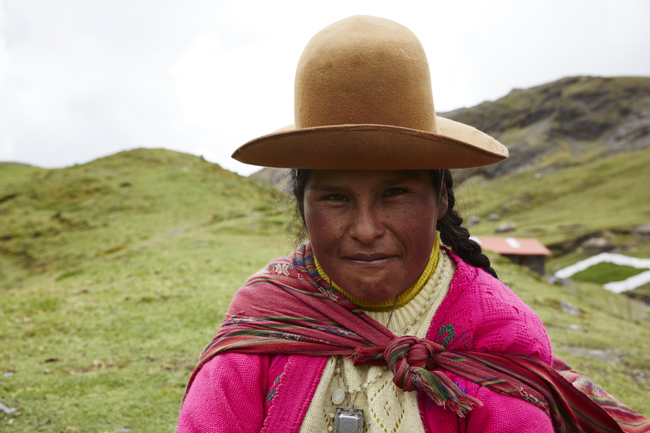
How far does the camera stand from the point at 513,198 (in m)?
73.4

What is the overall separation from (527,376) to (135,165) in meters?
31.8

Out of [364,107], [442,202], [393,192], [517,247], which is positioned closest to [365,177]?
[393,192]

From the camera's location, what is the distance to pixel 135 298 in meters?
7.84

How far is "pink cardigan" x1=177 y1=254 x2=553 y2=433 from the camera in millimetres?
1509

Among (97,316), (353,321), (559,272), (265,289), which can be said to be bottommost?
(559,272)

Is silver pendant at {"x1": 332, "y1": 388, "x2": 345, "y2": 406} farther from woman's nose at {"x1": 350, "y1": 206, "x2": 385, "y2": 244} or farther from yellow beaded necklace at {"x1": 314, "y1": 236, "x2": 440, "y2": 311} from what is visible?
woman's nose at {"x1": 350, "y1": 206, "x2": 385, "y2": 244}

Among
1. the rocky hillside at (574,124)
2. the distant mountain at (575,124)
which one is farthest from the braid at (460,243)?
the distant mountain at (575,124)

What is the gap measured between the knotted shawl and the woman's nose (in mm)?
393

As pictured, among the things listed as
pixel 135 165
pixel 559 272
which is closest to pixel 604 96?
pixel 559 272

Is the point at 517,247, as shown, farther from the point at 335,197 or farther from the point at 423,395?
the point at 335,197

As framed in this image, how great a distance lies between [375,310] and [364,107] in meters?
0.84

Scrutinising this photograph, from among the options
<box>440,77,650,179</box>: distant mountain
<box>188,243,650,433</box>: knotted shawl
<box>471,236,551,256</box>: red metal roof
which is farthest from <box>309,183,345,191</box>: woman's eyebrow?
<box>440,77,650,179</box>: distant mountain

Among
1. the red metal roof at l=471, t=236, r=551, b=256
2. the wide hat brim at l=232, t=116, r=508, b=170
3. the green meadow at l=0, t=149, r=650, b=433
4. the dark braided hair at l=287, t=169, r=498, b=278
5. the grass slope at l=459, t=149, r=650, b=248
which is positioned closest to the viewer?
the wide hat brim at l=232, t=116, r=508, b=170

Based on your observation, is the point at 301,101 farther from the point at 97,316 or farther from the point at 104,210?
the point at 104,210
